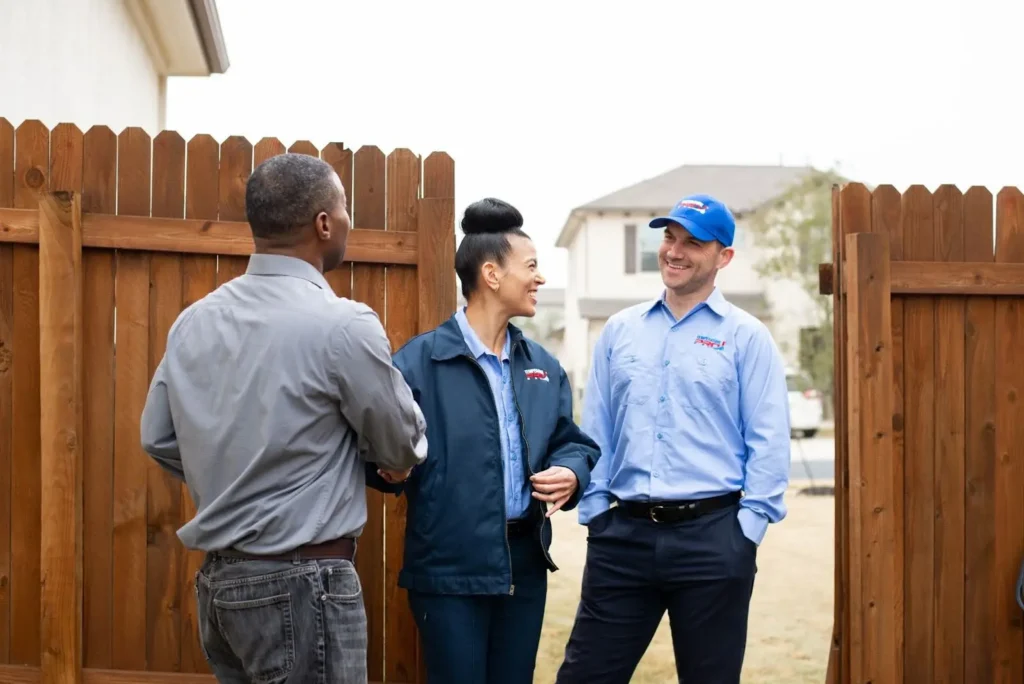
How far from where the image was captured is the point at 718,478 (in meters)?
3.81

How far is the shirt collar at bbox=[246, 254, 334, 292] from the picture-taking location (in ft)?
8.74

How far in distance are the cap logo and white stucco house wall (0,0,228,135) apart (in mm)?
3061

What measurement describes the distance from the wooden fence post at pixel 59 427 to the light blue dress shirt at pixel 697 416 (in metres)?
1.89

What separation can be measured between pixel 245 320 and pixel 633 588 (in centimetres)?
189

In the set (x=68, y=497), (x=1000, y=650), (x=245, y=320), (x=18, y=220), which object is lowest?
(x=1000, y=650)

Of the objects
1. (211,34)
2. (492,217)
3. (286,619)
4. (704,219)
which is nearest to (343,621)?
(286,619)

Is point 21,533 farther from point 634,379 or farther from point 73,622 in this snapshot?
point 634,379

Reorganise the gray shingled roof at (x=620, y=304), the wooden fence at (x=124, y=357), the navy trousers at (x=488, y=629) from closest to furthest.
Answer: the navy trousers at (x=488, y=629) < the wooden fence at (x=124, y=357) < the gray shingled roof at (x=620, y=304)

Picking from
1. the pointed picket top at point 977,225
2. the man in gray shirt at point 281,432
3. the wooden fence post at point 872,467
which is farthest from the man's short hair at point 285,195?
the pointed picket top at point 977,225

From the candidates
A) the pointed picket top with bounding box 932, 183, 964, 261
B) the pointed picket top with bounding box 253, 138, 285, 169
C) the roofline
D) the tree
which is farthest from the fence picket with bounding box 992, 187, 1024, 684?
the tree

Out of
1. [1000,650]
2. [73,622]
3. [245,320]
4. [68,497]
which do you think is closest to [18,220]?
[68,497]

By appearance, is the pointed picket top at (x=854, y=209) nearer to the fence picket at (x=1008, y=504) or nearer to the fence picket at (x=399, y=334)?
the fence picket at (x=1008, y=504)

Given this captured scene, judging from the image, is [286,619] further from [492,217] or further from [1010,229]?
[1010,229]

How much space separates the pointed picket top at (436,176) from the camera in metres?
4.35
